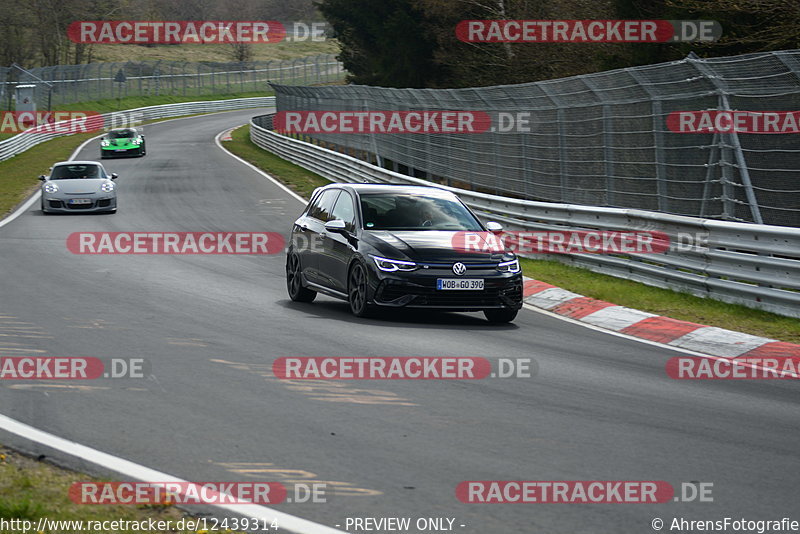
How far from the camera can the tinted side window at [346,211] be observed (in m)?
13.1

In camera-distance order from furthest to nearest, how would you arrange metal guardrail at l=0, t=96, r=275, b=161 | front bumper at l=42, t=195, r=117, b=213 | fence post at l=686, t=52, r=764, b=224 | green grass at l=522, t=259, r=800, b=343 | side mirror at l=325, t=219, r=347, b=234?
metal guardrail at l=0, t=96, r=275, b=161
front bumper at l=42, t=195, r=117, b=213
fence post at l=686, t=52, r=764, b=224
side mirror at l=325, t=219, r=347, b=234
green grass at l=522, t=259, r=800, b=343

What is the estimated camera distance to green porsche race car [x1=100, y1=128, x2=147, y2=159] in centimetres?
4741

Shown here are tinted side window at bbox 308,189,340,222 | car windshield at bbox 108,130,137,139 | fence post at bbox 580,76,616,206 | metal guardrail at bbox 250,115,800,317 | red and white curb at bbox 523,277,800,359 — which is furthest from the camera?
car windshield at bbox 108,130,137,139

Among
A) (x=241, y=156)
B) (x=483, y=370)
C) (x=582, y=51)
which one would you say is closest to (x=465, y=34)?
(x=582, y=51)

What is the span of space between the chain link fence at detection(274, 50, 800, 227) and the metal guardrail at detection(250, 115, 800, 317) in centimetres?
70

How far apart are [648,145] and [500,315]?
5143mm

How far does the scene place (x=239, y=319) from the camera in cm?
1208

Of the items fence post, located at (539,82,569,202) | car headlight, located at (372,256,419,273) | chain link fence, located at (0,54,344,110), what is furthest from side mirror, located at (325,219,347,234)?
chain link fence, located at (0,54,344,110)

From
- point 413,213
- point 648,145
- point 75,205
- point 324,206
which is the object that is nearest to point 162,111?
point 75,205

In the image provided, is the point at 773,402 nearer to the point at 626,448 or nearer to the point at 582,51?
the point at 626,448

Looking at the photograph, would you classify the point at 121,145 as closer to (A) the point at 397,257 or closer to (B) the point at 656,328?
(A) the point at 397,257

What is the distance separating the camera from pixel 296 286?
46.3 feet

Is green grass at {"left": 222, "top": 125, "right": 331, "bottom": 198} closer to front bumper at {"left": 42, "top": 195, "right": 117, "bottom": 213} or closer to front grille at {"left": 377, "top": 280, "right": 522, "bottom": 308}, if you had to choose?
front bumper at {"left": 42, "top": 195, "right": 117, "bottom": 213}

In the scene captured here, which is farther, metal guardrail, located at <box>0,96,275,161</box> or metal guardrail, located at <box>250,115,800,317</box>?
metal guardrail, located at <box>0,96,275,161</box>
